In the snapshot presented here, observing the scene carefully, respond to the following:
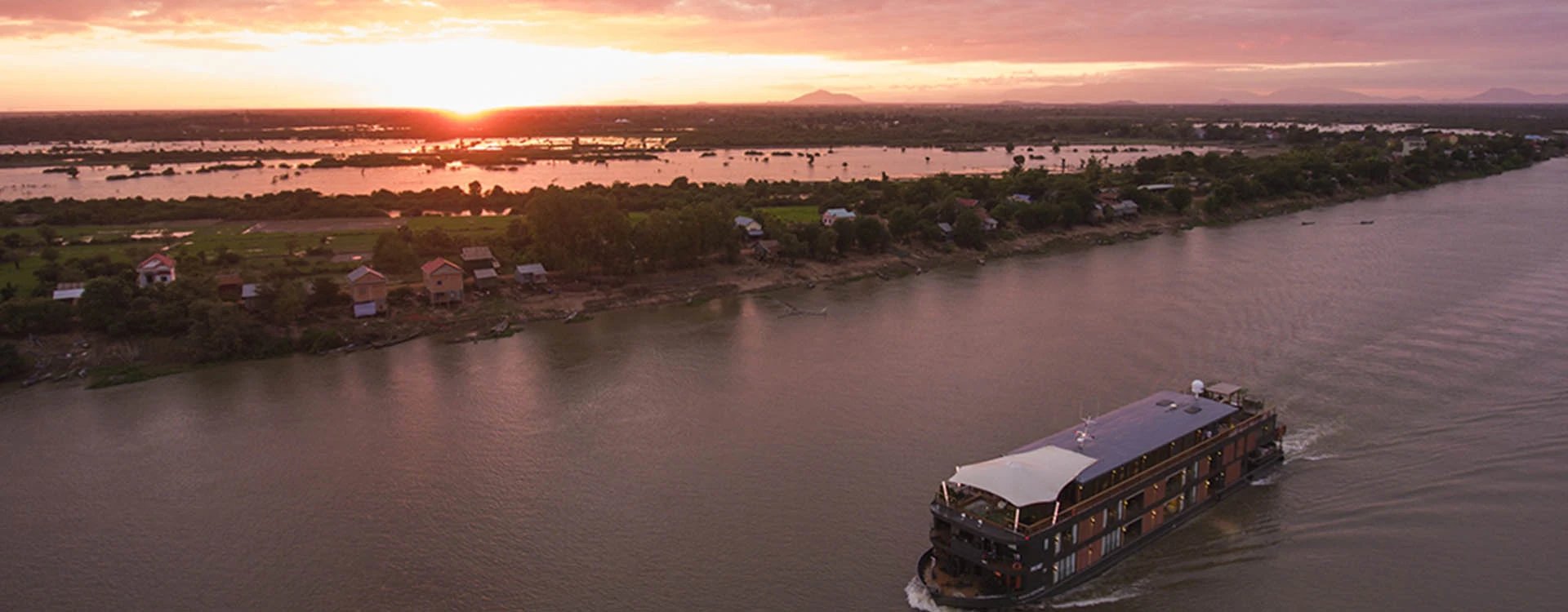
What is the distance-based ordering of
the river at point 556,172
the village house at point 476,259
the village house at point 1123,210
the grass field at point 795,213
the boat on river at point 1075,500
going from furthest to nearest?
the river at point 556,172 → the village house at point 1123,210 → the grass field at point 795,213 → the village house at point 476,259 → the boat on river at point 1075,500

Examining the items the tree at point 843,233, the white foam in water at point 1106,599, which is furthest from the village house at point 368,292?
the white foam in water at point 1106,599

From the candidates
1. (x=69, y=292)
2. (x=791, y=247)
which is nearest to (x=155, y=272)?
(x=69, y=292)

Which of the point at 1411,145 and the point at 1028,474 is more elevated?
the point at 1411,145

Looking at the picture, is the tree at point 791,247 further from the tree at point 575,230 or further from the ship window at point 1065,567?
the ship window at point 1065,567

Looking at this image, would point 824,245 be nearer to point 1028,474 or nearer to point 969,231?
point 969,231

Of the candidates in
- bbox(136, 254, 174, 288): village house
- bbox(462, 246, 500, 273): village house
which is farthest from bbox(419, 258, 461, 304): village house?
bbox(136, 254, 174, 288): village house

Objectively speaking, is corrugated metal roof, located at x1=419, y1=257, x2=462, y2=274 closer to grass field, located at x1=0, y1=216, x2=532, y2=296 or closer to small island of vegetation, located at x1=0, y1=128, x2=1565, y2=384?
small island of vegetation, located at x1=0, y1=128, x2=1565, y2=384

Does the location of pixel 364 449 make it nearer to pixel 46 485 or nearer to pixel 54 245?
pixel 46 485
